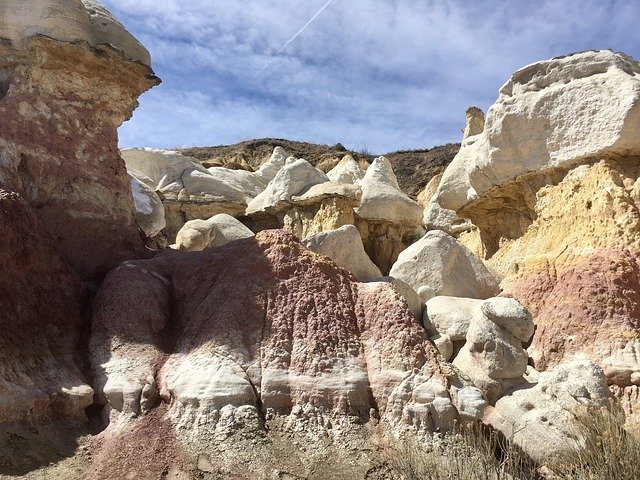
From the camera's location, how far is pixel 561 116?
9258 millimetres

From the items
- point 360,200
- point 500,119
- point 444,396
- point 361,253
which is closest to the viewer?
point 444,396

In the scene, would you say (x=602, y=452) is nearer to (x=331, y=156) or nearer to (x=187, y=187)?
(x=187, y=187)

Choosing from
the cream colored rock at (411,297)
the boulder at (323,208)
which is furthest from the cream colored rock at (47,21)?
the boulder at (323,208)

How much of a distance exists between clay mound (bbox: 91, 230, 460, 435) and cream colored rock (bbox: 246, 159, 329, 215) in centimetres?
994

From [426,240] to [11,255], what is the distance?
5.40 metres

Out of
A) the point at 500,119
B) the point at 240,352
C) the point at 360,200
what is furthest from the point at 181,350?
the point at 360,200

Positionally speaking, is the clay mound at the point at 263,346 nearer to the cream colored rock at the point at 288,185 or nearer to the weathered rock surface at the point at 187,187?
the cream colored rock at the point at 288,185

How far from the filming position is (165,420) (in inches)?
208

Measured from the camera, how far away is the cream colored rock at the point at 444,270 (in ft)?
29.6

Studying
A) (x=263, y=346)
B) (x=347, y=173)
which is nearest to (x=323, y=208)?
(x=347, y=173)

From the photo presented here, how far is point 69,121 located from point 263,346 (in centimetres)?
339

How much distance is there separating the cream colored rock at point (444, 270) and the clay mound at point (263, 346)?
2.57 metres

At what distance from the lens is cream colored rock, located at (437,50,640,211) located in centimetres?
866

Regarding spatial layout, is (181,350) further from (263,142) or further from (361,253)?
(263,142)
